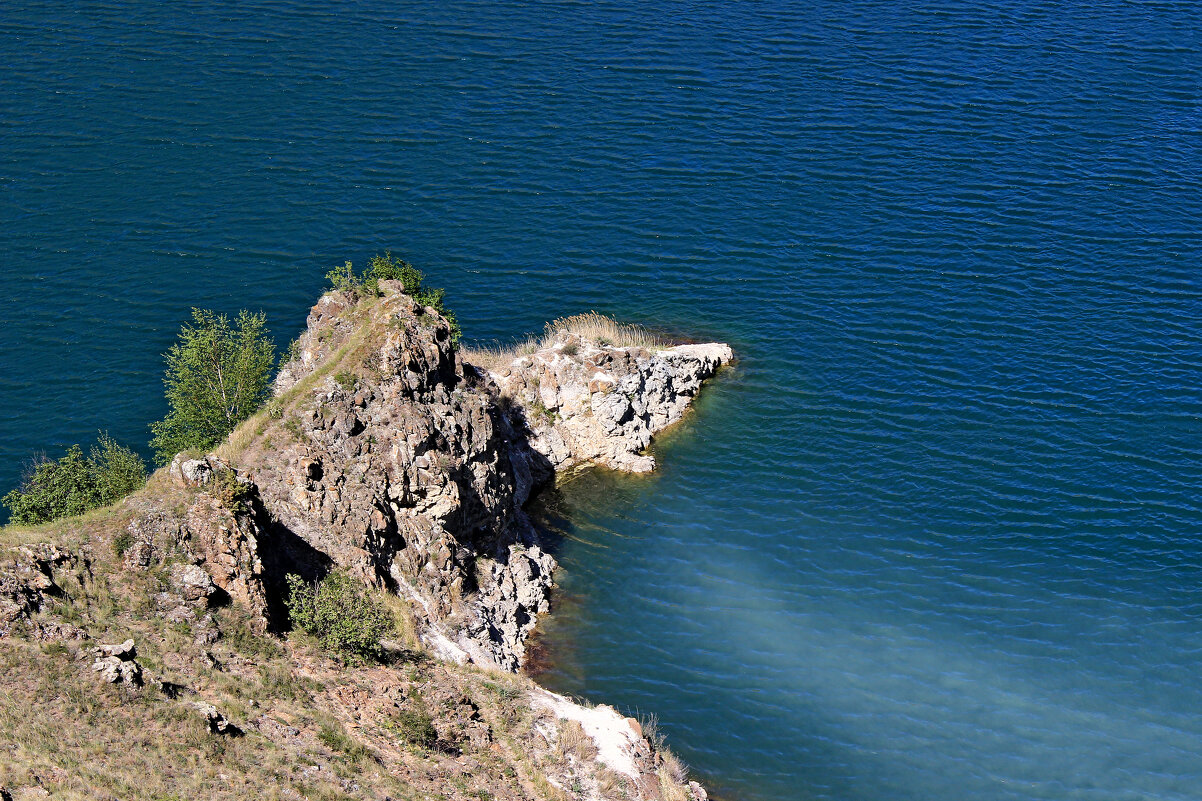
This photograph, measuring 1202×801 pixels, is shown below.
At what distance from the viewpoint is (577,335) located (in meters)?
70.1

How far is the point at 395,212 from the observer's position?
8831 cm

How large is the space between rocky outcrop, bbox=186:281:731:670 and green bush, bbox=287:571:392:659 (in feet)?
5.13

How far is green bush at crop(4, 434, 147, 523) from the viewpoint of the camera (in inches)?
2178

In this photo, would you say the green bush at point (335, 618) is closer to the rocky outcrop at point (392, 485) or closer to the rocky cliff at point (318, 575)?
the rocky cliff at point (318, 575)

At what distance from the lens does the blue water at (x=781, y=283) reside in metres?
53.0

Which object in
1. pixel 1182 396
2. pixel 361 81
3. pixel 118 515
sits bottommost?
pixel 118 515

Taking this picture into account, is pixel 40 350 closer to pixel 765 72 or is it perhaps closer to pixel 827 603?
pixel 827 603

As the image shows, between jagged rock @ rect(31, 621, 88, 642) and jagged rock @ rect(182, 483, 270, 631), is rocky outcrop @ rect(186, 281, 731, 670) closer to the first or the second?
jagged rock @ rect(182, 483, 270, 631)

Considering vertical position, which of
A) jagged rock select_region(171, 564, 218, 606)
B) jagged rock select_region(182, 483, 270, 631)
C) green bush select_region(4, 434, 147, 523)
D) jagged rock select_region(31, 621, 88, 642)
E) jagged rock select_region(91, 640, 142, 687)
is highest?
green bush select_region(4, 434, 147, 523)

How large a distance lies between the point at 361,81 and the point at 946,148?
50.5m

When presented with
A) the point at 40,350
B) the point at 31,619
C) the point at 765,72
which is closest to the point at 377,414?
the point at 31,619

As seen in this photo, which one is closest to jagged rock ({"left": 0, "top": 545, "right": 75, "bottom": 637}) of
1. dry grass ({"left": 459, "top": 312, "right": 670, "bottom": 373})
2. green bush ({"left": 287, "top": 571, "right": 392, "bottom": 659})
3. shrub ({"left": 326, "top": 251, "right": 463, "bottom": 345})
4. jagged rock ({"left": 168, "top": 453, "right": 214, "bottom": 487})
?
jagged rock ({"left": 168, "top": 453, "right": 214, "bottom": 487})

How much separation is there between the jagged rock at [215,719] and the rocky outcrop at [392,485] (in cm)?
582

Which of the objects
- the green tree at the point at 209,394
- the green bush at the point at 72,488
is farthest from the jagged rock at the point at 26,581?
the green tree at the point at 209,394
